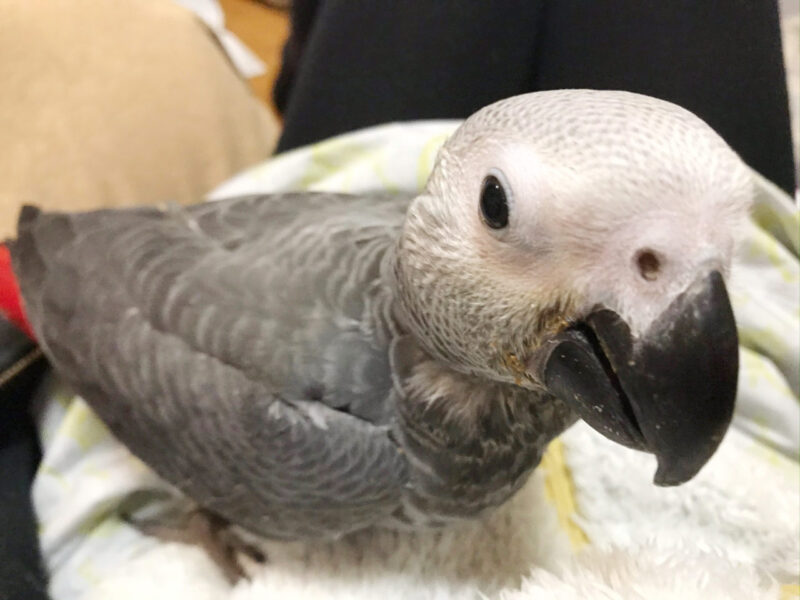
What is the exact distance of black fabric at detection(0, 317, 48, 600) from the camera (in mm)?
792

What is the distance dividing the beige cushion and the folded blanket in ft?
1.19

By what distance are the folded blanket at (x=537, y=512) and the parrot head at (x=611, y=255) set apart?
42 cm

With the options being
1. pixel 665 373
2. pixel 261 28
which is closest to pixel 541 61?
pixel 665 373

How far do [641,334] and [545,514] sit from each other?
562mm

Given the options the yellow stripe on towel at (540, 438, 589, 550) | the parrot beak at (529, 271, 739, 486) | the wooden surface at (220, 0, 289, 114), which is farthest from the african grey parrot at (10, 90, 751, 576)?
the wooden surface at (220, 0, 289, 114)

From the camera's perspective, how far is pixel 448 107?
3.50ft

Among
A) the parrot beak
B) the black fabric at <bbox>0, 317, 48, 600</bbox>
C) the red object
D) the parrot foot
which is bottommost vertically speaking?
the parrot foot

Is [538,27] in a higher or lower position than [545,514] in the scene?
higher

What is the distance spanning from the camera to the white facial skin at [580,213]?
372 millimetres

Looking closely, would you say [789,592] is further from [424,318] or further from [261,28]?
[261,28]

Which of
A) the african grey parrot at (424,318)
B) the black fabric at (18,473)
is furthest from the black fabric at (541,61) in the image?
the black fabric at (18,473)

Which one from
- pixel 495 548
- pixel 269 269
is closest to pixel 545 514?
pixel 495 548

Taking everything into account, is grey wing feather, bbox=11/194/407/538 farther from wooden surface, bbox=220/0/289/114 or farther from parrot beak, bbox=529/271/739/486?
wooden surface, bbox=220/0/289/114

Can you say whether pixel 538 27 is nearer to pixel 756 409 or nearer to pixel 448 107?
pixel 448 107
